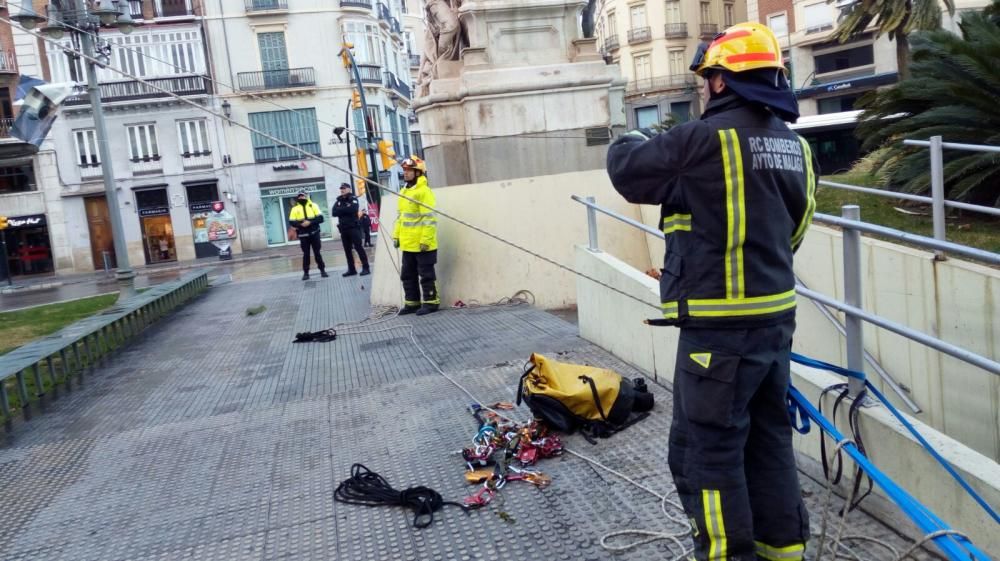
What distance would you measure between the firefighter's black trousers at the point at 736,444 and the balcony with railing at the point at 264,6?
42.5 metres

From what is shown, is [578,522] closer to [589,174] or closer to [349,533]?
[349,533]

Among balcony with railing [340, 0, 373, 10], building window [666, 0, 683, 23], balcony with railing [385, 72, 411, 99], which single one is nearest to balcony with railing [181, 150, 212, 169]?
balcony with railing [340, 0, 373, 10]

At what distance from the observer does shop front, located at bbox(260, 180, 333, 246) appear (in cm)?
4119

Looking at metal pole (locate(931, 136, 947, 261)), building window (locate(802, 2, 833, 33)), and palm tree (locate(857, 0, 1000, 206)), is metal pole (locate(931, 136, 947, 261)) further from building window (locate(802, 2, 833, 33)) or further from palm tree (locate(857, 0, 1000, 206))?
building window (locate(802, 2, 833, 33))

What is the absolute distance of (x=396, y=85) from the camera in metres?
48.0

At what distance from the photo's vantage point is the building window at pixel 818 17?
43531 millimetres

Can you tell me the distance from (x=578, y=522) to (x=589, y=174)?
5.93 meters

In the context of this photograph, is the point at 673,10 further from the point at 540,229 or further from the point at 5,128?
the point at 540,229

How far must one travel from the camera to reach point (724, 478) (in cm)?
261

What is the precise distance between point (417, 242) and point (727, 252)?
6.88 m

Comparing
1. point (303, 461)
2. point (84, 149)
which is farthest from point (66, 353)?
point (84, 149)

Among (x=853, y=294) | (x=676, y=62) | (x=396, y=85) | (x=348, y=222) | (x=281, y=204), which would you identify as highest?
(x=676, y=62)

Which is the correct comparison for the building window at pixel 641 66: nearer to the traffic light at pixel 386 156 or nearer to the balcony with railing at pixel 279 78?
the balcony with railing at pixel 279 78

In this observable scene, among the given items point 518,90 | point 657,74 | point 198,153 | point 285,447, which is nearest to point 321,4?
point 198,153
